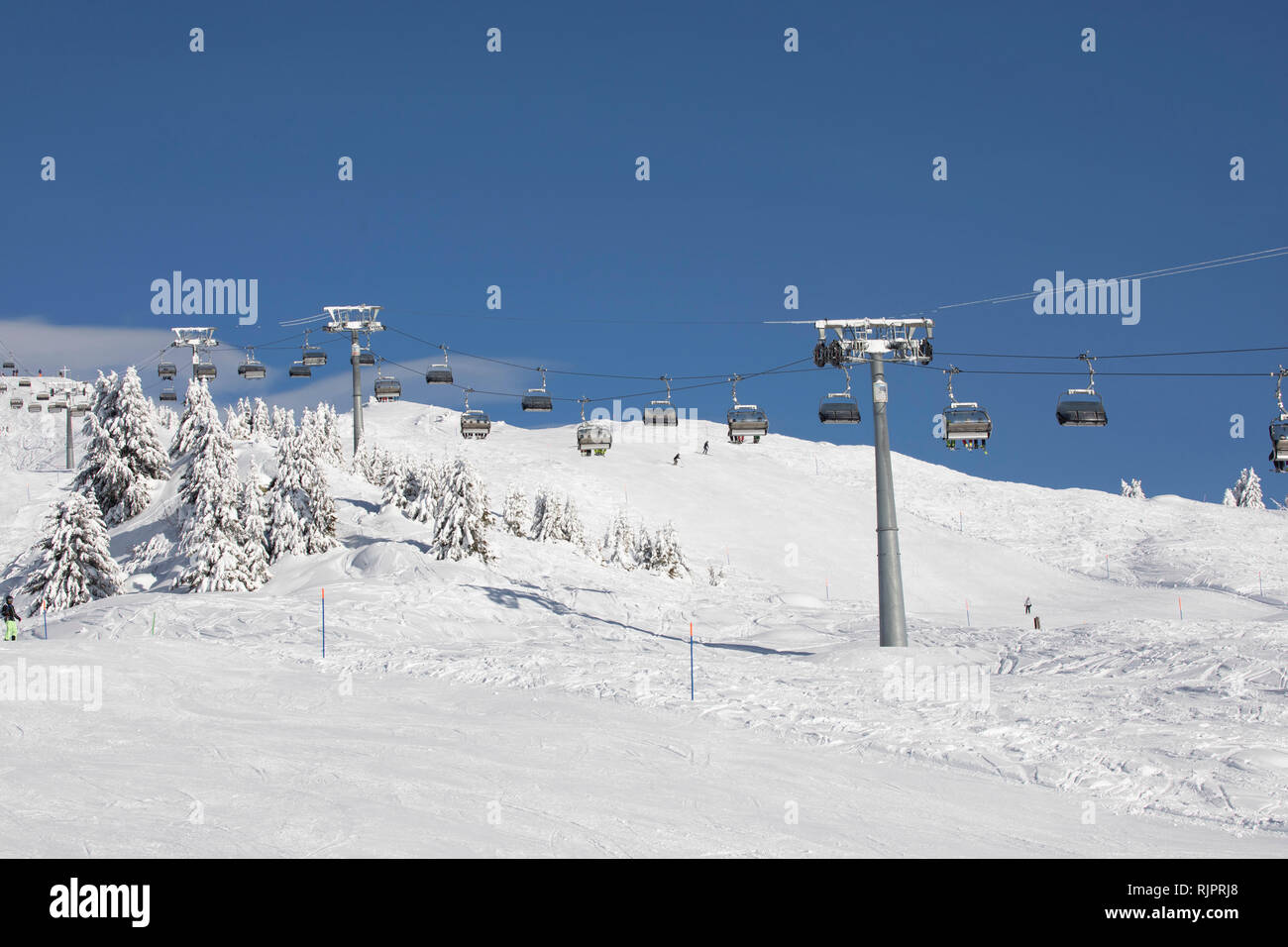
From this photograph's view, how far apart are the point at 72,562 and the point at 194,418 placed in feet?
60.7

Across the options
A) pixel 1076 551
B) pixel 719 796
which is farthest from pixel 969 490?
pixel 719 796

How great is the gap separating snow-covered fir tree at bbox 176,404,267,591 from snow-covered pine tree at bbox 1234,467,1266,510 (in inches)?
5989

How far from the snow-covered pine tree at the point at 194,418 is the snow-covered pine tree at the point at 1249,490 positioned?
487 feet

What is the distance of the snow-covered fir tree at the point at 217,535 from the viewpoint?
47125mm

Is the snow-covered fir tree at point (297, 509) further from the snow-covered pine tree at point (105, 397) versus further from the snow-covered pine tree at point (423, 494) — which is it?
the snow-covered pine tree at point (105, 397)

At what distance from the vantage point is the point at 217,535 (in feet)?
156

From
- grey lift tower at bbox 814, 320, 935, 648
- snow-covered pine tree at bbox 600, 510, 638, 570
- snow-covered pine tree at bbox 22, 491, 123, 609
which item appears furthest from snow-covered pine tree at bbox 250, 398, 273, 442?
grey lift tower at bbox 814, 320, 935, 648

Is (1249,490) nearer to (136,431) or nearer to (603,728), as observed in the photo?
(136,431)

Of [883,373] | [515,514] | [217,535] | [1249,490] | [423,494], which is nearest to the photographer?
[883,373]

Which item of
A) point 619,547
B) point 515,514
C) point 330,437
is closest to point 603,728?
point 619,547

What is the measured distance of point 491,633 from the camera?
3791 cm

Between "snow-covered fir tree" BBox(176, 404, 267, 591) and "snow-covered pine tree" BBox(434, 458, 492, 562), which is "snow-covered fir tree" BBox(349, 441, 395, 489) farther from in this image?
"snow-covered pine tree" BBox(434, 458, 492, 562)

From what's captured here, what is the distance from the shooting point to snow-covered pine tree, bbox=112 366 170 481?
68.7 metres
